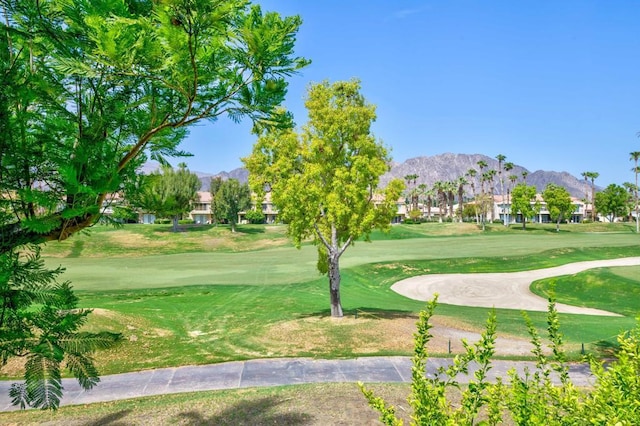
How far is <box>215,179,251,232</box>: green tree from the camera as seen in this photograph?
261 feet

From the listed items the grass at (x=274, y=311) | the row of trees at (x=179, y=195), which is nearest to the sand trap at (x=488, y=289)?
the grass at (x=274, y=311)

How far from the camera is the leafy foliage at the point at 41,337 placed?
4.27 meters

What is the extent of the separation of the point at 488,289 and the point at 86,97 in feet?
118

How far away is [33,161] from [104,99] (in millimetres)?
1113

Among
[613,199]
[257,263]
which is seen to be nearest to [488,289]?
[257,263]

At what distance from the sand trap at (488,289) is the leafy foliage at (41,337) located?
27.0 meters

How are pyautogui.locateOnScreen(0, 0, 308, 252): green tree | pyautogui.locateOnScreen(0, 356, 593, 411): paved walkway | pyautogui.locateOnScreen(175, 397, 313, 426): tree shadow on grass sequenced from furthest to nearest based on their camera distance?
pyautogui.locateOnScreen(0, 356, 593, 411): paved walkway, pyautogui.locateOnScreen(175, 397, 313, 426): tree shadow on grass, pyautogui.locateOnScreen(0, 0, 308, 252): green tree

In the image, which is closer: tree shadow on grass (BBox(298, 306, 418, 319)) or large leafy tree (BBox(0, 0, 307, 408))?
large leafy tree (BBox(0, 0, 307, 408))

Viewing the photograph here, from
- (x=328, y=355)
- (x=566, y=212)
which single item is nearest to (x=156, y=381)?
(x=328, y=355)

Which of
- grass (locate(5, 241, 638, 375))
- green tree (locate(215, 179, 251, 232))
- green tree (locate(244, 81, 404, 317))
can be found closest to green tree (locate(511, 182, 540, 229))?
green tree (locate(215, 179, 251, 232))

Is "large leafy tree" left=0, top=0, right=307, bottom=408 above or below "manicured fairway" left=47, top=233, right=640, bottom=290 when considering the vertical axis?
above

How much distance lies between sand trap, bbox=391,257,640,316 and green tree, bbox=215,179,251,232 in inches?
1805

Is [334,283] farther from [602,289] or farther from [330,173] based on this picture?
[602,289]

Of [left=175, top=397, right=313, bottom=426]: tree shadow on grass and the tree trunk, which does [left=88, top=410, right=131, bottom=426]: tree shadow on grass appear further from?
the tree trunk
